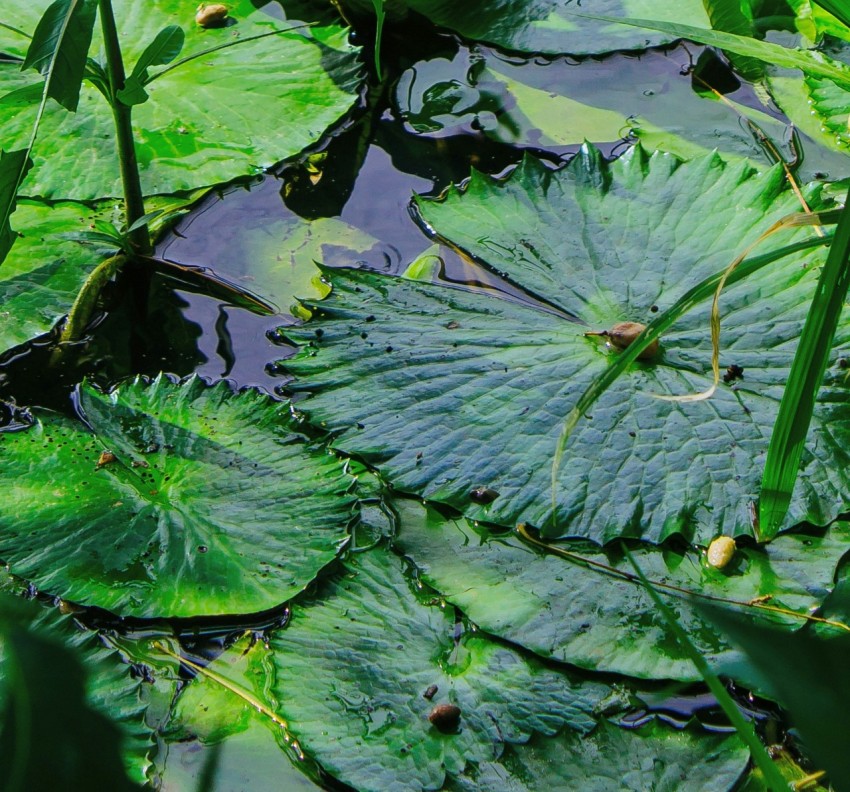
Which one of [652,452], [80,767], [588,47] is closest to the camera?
[80,767]

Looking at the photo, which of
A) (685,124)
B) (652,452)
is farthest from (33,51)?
(685,124)

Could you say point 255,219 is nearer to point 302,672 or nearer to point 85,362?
point 85,362

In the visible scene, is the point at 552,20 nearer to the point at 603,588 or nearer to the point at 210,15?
the point at 210,15

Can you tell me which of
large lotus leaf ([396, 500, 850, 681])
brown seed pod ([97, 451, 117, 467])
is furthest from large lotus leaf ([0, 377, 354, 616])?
large lotus leaf ([396, 500, 850, 681])

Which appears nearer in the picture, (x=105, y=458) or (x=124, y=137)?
(x=105, y=458)

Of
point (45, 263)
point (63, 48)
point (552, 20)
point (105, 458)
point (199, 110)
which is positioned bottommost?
point (105, 458)

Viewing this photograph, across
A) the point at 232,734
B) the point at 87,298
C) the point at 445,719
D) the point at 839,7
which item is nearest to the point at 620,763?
the point at 445,719

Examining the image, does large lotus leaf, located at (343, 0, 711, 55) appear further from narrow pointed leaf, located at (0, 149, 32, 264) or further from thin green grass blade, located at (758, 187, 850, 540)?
thin green grass blade, located at (758, 187, 850, 540)
